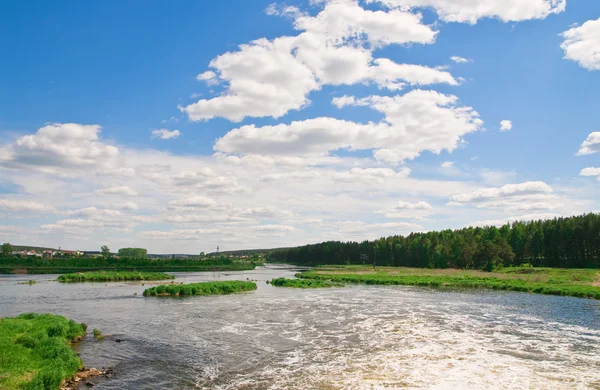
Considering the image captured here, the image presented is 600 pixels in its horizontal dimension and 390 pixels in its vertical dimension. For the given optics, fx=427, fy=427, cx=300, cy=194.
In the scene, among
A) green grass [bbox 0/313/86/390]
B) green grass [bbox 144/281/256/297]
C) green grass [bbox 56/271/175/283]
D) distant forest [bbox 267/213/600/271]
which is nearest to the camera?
green grass [bbox 0/313/86/390]

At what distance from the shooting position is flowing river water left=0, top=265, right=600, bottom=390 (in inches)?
923

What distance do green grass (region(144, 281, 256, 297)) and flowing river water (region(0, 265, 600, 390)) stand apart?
339 inches

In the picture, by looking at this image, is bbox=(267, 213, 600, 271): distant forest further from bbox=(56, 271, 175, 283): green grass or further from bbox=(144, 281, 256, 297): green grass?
bbox=(56, 271, 175, 283): green grass

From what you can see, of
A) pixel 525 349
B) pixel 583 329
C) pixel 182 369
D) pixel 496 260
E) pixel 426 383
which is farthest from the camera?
pixel 496 260

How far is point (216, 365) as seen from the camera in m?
26.5

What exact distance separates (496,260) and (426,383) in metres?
111

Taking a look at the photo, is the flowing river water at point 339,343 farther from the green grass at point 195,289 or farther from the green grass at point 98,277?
the green grass at point 98,277

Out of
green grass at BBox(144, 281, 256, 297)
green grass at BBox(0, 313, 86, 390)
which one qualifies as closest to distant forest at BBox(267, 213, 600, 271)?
green grass at BBox(144, 281, 256, 297)

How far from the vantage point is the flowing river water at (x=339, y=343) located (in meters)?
23.5

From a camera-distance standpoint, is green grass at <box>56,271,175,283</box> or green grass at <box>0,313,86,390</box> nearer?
green grass at <box>0,313,86,390</box>

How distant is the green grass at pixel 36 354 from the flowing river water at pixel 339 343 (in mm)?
1880

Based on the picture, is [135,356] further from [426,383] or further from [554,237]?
[554,237]

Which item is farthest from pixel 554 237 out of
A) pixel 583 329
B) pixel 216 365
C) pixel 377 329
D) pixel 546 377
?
pixel 216 365

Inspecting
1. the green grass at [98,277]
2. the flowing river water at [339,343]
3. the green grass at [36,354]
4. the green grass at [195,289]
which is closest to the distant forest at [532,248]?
the flowing river water at [339,343]
